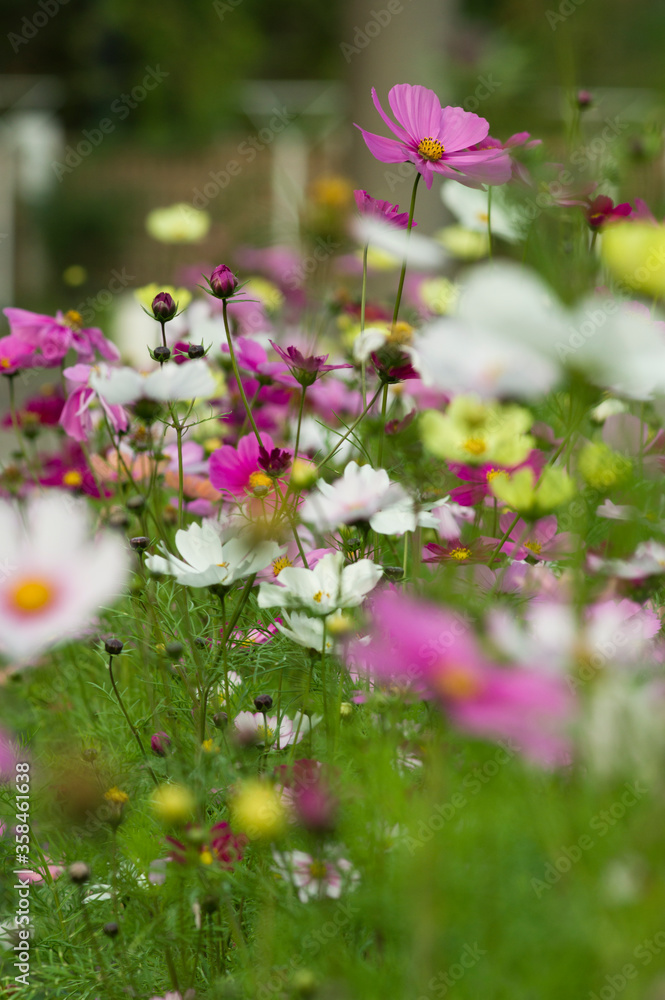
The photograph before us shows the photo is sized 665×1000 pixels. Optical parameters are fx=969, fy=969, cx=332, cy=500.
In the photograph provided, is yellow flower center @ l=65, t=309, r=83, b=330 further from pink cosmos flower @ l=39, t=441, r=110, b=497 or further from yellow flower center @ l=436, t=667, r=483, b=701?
yellow flower center @ l=436, t=667, r=483, b=701

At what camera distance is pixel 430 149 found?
62 cm

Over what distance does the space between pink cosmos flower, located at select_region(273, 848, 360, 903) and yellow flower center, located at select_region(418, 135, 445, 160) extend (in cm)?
43

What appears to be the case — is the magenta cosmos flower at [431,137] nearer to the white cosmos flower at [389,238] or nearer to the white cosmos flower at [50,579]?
the white cosmos flower at [389,238]

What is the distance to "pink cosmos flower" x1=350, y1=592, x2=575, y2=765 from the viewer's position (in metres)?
0.28

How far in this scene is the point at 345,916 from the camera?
1.42 feet

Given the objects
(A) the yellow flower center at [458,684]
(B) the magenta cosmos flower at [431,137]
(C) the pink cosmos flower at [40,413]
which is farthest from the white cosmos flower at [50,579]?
(C) the pink cosmos flower at [40,413]

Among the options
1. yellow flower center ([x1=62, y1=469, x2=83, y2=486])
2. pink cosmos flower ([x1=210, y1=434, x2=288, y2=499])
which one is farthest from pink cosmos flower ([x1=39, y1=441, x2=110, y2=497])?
pink cosmos flower ([x1=210, y1=434, x2=288, y2=499])

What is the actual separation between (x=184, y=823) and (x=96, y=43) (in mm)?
8345

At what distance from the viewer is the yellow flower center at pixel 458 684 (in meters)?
0.29

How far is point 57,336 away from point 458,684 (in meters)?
0.61

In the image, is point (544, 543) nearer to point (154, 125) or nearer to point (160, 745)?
point (160, 745)

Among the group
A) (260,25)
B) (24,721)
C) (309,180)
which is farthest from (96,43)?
(24,721)

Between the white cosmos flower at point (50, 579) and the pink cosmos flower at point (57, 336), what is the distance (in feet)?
1.49

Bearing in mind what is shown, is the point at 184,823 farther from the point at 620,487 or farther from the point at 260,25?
the point at 260,25
